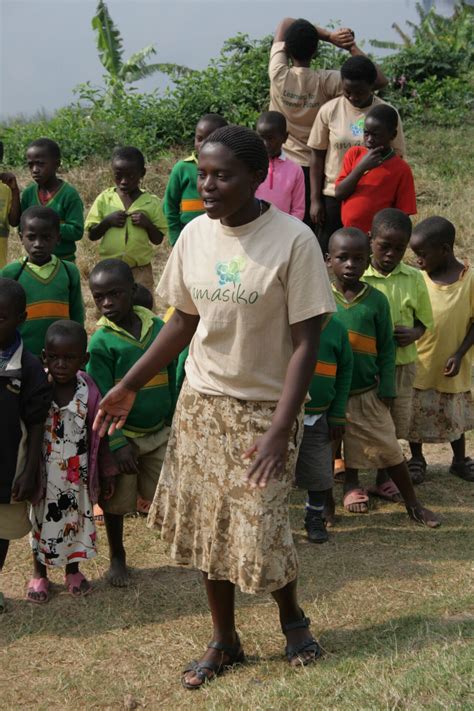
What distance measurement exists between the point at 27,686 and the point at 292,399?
1.54 m

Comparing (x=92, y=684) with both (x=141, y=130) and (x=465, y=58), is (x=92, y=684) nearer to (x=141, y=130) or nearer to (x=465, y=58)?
(x=141, y=130)

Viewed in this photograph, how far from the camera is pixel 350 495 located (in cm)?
507

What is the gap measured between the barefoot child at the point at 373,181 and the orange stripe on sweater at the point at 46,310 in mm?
2049

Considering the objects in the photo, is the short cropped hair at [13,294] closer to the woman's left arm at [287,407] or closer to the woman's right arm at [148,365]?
the woman's right arm at [148,365]

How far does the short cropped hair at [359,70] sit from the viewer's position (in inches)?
233

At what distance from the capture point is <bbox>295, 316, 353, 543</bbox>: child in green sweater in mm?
4484

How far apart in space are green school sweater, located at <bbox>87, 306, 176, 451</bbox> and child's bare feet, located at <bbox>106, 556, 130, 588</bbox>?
0.55 m

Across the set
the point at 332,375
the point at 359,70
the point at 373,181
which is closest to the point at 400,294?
the point at 332,375

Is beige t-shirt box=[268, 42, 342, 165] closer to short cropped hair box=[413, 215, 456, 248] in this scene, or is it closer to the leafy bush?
short cropped hair box=[413, 215, 456, 248]

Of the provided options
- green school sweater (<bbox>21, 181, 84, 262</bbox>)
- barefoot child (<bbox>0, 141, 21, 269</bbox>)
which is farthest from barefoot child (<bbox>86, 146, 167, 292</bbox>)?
barefoot child (<bbox>0, 141, 21, 269</bbox>)

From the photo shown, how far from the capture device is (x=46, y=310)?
471 cm

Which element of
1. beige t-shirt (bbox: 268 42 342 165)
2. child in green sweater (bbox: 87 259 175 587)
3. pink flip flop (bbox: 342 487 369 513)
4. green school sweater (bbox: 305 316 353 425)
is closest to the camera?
child in green sweater (bbox: 87 259 175 587)

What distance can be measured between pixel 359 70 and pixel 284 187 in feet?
3.11

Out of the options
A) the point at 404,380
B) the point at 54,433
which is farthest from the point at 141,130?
the point at 54,433
